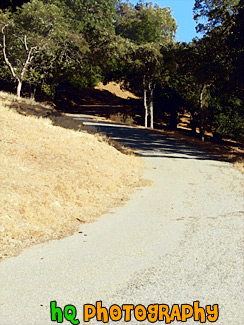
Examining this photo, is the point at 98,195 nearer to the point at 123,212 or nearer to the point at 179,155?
the point at 123,212

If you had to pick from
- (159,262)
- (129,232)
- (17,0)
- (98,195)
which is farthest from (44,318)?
(17,0)

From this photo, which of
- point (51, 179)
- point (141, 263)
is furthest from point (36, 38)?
point (141, 263)

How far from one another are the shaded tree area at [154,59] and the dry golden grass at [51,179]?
689cm

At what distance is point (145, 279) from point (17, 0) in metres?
15.4

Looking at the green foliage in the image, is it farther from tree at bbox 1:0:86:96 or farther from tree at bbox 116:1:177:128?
tree at bbox 1:0:86:96

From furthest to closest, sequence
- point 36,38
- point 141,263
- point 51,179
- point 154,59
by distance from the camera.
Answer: point 154,59 → point 36,38 → point 51,179 → point 141,263

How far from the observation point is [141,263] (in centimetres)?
573

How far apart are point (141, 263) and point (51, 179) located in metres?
4.80

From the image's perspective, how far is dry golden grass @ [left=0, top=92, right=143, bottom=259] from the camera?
723 cm

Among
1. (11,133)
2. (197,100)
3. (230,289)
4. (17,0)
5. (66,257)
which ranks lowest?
(66,257)

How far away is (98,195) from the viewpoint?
10023 millimetres

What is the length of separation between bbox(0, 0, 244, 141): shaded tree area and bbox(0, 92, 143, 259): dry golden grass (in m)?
6.89

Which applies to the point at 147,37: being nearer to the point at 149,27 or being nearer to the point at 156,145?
the point at 149,27

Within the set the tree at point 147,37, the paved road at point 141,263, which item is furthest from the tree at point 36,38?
the paved road at point 141,263
